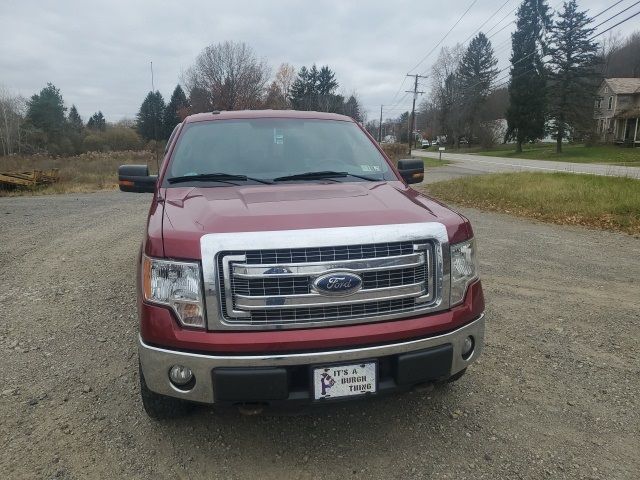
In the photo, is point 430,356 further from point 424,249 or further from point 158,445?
point 158,445

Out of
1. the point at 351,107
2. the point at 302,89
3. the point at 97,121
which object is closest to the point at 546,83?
the point at 351,107

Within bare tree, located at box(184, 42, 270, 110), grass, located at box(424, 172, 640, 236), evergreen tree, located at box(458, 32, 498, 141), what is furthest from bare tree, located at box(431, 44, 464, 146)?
grass, located at box(424, 172, 640, 236)

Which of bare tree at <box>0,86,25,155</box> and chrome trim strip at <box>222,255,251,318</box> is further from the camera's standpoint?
bare tree at <box>0,86,25,155</box>

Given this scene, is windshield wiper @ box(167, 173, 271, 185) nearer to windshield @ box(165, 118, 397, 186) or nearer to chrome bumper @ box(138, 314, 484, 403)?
windshield @ box(165, 118, 397, 186)

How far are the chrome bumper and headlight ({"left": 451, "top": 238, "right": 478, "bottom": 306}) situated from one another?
21 centimetres

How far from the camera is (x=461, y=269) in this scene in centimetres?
246

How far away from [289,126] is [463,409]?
2.46 m

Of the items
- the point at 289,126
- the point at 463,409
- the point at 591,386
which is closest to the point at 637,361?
the point at 591,386

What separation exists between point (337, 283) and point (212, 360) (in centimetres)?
67

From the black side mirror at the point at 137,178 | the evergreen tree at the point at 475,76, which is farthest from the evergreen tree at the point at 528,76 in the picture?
the black side mirror at the point at 137,178

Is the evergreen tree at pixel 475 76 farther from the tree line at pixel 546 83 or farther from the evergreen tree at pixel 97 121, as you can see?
the evergreen tree at pixel 97 121

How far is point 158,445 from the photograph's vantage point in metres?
2.51

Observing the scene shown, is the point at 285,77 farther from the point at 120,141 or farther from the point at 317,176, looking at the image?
the point at 317,176

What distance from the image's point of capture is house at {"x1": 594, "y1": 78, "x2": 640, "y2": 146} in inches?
1925
